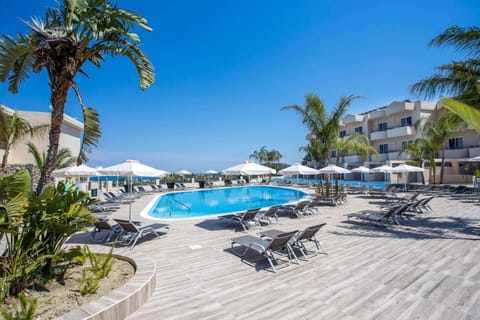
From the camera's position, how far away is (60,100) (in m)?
4.44

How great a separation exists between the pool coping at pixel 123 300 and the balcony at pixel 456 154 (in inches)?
1333

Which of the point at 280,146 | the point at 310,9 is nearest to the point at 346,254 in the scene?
the point at 310,9

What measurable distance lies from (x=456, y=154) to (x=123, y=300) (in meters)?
34.6

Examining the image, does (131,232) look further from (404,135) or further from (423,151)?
(404,135)

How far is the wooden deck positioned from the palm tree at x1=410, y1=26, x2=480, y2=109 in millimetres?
4373

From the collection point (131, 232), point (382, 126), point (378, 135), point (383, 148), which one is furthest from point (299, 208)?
point (382, 126)

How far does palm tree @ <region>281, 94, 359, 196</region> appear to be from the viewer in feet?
46.3

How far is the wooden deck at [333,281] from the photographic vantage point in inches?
127

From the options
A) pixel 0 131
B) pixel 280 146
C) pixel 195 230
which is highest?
pixel 280 146

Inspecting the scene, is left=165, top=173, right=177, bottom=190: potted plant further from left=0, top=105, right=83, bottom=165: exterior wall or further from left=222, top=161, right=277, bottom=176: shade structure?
left=222, top=161, right=277, bottom=176: shade structure

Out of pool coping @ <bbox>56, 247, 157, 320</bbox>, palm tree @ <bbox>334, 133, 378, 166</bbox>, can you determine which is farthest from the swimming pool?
pool coping @ <bbox>56, 247, 157, 320</bbox>

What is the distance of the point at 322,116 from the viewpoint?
14.3 meters

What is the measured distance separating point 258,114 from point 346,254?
29771 mm

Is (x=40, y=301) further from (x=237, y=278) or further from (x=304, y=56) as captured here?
(x=304, y=56)
